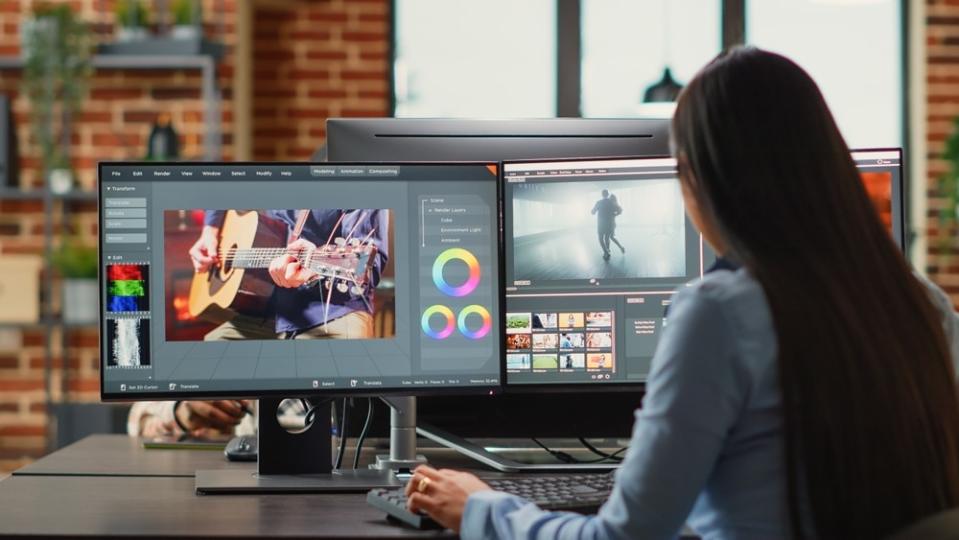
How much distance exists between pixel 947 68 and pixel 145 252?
3.99m

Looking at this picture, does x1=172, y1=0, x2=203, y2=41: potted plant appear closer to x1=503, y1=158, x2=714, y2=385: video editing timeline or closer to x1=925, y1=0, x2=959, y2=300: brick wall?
x1=503, y1=158, x2=714, y2=385: video editing timeline

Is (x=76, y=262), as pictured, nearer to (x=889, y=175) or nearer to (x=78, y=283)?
(x=78, y=283)

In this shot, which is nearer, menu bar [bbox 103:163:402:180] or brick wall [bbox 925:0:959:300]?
menu bar [bbox 103:163:402:180]

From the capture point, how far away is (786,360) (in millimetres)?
996

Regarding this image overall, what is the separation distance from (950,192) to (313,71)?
2499 millimetres

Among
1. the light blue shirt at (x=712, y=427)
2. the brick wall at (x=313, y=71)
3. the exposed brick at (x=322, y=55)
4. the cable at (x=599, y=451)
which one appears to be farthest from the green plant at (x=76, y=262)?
the light blue shirt at (x=712, y=427)

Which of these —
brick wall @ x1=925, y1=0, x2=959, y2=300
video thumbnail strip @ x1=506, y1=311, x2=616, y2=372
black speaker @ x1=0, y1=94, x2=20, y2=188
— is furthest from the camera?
brick wall @ x1=925, y1=0, x2=959, y2=300

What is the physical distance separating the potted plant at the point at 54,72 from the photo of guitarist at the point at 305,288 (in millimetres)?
2601

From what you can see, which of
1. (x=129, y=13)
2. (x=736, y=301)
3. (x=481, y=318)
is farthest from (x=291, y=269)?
(x=129, y=13)

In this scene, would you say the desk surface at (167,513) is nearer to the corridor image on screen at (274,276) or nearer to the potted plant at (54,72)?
the corridor image on screen at (274,276)

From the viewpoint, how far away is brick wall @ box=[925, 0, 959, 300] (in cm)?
457

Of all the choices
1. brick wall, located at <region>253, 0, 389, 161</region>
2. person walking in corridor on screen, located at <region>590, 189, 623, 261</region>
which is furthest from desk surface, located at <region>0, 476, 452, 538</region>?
brick wall, located at <region>253, 0, 389, 161</region>

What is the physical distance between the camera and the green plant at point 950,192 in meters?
4.29

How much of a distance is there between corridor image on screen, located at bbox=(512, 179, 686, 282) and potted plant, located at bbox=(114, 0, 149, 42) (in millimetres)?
2707
